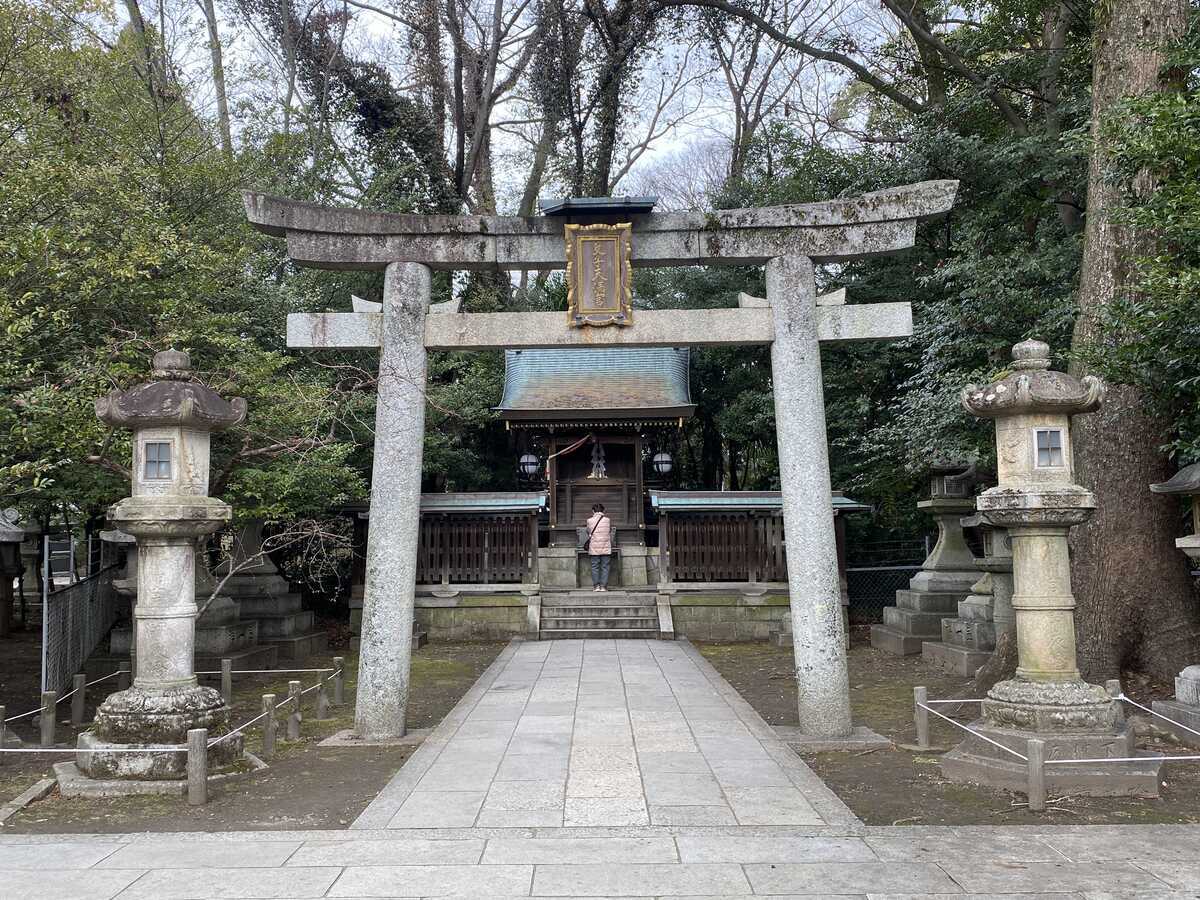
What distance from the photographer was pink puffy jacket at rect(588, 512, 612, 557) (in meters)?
16.5

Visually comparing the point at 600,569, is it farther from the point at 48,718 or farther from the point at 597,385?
the point at 48,718

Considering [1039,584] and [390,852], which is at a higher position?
[1039,584]

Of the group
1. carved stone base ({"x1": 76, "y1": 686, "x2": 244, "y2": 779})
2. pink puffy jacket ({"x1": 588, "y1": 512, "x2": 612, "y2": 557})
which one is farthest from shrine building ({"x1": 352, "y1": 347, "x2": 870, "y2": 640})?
carved stone base ({"x1": 76, "y1": 686, "x2": 244, "y2": 779})

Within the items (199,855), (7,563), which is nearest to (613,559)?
(7,563)

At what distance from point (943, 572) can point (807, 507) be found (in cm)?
675

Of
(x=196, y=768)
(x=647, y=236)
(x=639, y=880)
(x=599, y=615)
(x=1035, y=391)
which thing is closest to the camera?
(x=639, y=880)

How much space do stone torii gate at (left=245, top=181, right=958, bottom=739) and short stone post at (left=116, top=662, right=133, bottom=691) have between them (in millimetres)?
4429

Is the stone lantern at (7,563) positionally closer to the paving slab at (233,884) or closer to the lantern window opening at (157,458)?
the lantern window opening at (157,458)

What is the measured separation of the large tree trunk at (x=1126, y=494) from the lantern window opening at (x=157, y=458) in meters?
7.91

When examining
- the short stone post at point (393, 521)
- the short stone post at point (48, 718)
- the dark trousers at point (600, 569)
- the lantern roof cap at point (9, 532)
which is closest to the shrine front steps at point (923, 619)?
the dark trousers at point (600, 569)

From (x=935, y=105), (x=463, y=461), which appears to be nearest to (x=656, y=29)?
(x=935, y=105)

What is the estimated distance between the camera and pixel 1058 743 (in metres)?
5.91

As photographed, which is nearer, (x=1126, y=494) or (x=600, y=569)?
(x=1126, y=494)

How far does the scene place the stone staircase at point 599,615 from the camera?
587 inches
